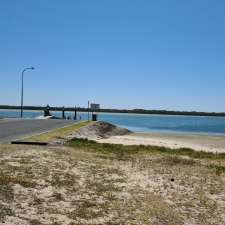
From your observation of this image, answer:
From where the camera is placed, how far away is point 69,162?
14.5 m

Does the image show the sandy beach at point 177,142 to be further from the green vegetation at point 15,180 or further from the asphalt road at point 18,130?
the green vegetation at point 15,180

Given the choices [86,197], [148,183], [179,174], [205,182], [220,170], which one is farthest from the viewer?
[220,170]

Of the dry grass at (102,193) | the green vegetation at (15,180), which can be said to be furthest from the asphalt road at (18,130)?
the green vegetation at (15,180)

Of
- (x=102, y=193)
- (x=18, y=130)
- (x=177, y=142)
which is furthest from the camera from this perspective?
(x=177, y=142)

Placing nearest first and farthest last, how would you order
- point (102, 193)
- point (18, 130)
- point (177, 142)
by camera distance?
point (102, 193), point (18, 130), point (177, 142)

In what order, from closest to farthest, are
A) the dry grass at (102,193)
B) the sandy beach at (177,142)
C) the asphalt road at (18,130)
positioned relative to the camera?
the dry grass at (102,193) → the asphalt road at (18,130) → the sandy beach at (177,142)

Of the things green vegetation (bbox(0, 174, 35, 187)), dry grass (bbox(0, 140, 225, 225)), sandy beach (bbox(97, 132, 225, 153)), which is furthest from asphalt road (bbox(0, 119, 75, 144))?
green vegetation (bbox(0, 174, 35, 187))

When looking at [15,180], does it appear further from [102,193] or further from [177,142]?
[177,142]

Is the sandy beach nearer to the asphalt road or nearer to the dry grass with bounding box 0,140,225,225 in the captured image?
the asphalt road

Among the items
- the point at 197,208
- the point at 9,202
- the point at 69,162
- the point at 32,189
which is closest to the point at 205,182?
the point at 197,208

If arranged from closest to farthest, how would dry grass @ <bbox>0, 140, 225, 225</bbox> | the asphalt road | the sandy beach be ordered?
dry grass @ <bbox>0, 140, 225, 225</bbox> → the asphalt road → the sandy beach

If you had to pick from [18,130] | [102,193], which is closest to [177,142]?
[18,130]

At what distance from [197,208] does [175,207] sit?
0.54m

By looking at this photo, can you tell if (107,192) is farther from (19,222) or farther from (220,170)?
(220,170)
